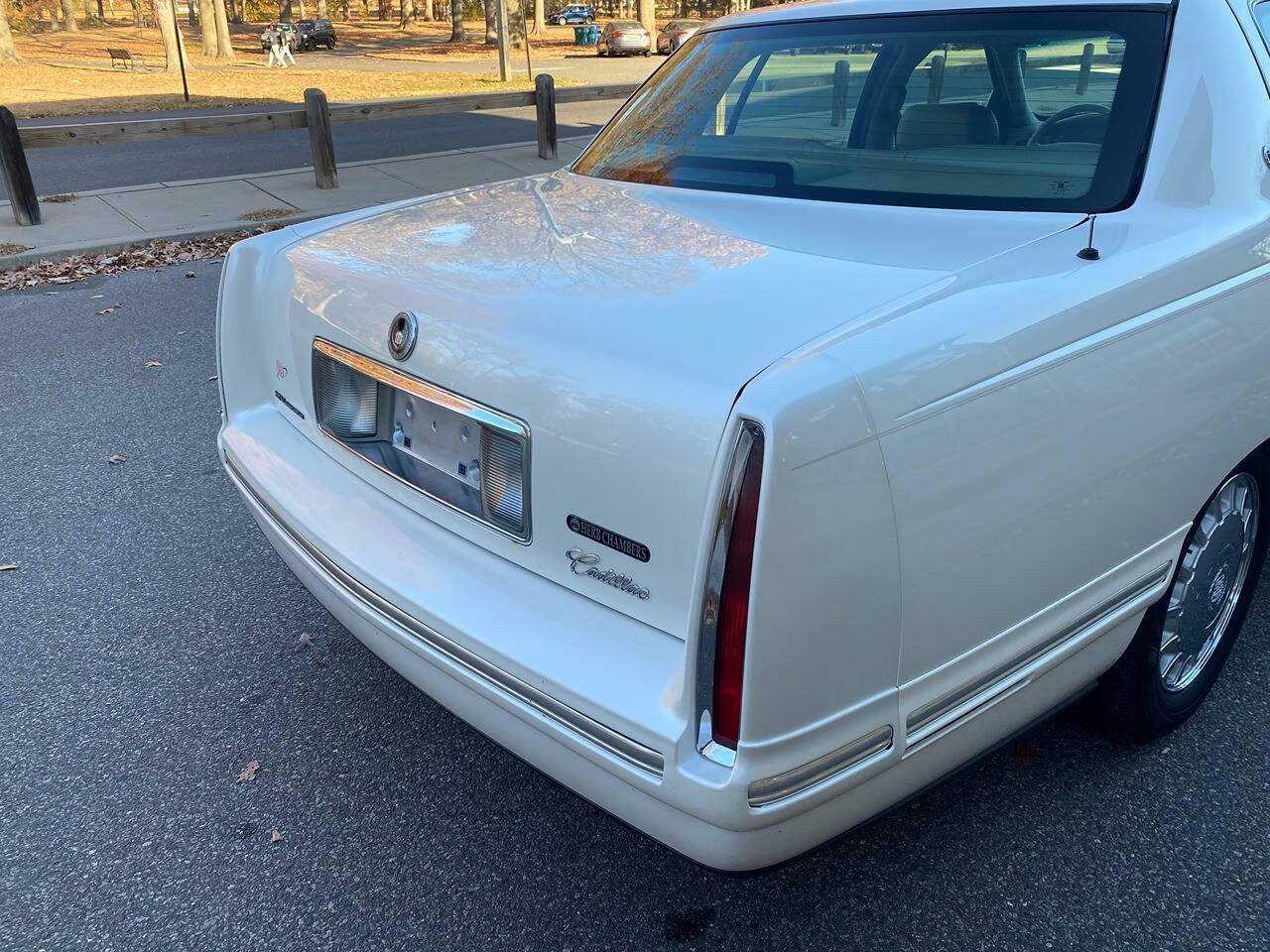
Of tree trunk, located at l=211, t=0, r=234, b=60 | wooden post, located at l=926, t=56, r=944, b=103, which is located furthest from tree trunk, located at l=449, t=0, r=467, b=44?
wooden post, located at l=926, t=56, r=944, b=103

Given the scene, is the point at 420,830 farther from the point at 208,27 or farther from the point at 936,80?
the point at 208,27

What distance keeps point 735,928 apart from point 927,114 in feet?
6.81

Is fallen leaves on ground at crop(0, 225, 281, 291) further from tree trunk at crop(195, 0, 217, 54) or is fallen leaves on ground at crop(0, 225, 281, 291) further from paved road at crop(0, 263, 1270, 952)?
tree trunk at crop(195, 0, 217, 54)

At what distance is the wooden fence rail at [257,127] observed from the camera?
343 inches

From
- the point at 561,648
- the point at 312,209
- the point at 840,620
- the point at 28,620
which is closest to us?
the point at 840,620

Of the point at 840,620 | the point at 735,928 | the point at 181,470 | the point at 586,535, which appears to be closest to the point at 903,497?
the point at 840,620

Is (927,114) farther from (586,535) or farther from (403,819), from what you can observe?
(403,819)

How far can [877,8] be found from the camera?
9.46 feet

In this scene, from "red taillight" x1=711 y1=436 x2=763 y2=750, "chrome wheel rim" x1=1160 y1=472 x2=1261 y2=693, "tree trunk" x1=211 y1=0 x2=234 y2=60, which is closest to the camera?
"red taillight" x1=711 y1=436 x2=763 y2=750

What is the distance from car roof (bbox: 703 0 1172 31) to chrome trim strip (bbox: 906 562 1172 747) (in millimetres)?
1354

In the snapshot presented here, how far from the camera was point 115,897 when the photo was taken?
7.54ft

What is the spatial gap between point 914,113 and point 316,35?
1874 inches

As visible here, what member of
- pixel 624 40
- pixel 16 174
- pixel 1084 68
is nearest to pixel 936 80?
pixel 1084 68

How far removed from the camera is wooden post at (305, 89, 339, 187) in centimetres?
1020
